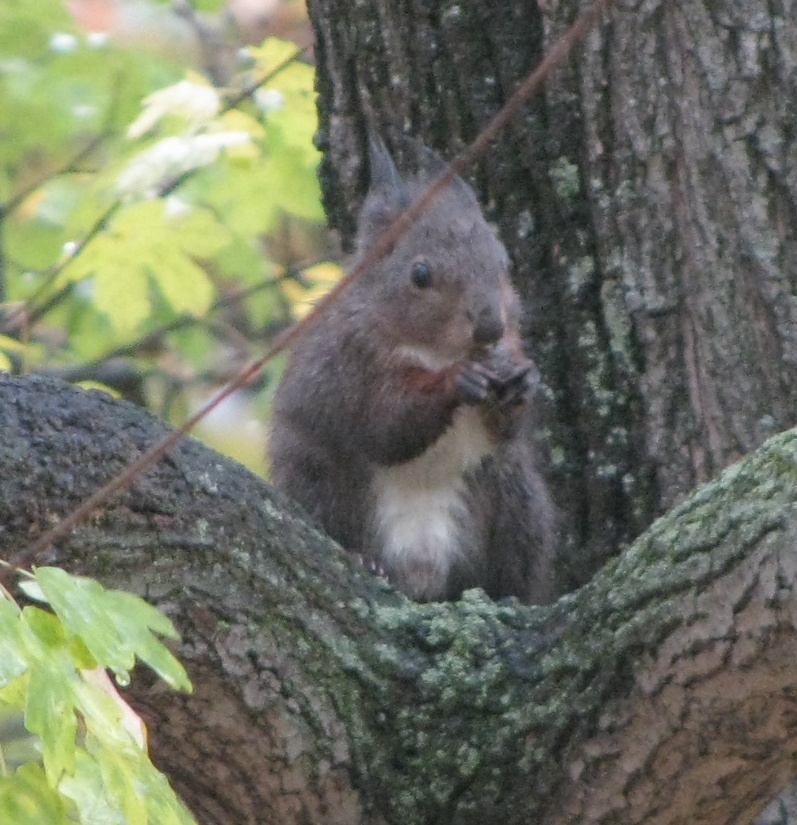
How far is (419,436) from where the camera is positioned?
10.00ft

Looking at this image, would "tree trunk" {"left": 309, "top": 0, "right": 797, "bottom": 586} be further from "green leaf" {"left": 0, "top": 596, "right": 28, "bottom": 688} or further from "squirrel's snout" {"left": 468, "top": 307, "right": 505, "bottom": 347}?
"green leaf" {"left": 0, "top": 596, "right": 28, "bottom": 688}

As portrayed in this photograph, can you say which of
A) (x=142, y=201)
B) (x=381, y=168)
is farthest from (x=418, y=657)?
(x=142, y=201)

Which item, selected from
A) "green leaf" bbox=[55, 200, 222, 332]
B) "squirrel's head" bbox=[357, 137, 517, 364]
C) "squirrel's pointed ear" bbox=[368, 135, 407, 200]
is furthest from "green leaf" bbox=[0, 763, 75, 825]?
"green leaf" bbox=[55, 200, 222, 332]

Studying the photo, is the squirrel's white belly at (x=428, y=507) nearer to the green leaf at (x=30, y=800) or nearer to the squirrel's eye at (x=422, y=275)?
the squirrel's eye at (x=422, y=275)

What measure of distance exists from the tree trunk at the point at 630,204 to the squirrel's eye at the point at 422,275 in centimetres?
18

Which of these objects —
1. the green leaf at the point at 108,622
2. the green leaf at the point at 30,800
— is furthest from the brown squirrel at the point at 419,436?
the green leaf at the point at 30,800

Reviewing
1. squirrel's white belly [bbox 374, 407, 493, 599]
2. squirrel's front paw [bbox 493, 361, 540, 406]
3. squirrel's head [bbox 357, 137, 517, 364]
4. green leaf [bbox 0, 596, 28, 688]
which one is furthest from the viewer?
squirrel's white belly [bbox 374, 407, 493, 599]

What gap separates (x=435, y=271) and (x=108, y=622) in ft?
5.55

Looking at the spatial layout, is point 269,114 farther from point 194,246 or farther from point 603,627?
point 603,627

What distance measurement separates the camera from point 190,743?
218cm

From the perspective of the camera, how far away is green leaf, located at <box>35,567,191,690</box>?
4.80ft

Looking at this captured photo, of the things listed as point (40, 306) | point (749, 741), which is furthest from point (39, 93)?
point (749, 741)

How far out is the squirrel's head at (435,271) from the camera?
2.96 meters

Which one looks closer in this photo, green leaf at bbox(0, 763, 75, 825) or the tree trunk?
green leaf at bbox(0, 763, 75, 825)
